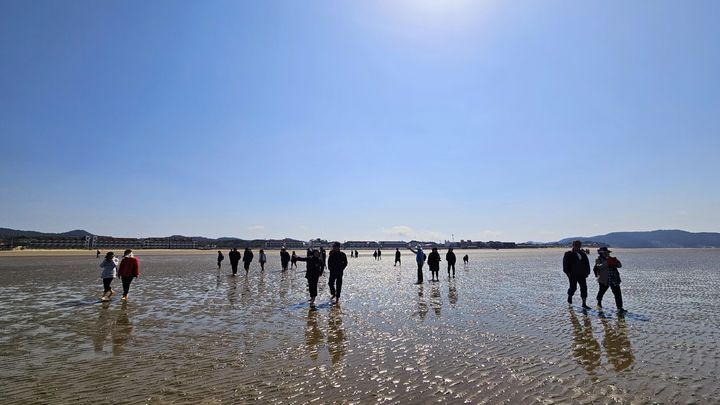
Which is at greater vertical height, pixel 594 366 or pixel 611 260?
pixel 611 260

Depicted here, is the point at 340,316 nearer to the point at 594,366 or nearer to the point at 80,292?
the point at 594,366

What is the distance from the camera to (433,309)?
38.4 feet

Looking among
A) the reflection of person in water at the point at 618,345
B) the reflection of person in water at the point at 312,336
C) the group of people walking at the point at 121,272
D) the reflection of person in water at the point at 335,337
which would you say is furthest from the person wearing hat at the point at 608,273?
the group of people walking at the point at 121,272

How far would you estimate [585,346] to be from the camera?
736 cm

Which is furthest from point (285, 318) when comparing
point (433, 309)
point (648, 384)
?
point (648, 384)

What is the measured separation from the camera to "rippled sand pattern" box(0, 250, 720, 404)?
4.97 m

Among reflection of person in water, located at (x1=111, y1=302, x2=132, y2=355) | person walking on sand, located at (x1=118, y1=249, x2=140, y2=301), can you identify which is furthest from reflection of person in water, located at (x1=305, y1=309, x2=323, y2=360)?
person walking on sand, located at (x1=118, y1=249, x2=140, y2=301)

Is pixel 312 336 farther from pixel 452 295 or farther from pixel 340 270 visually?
pixel 452 295

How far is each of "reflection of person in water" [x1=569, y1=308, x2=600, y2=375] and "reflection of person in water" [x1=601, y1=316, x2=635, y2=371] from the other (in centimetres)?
21

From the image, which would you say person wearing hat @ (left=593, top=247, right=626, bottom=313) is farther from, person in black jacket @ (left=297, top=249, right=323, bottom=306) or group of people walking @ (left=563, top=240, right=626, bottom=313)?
person in black jacket @ (left=297, top=249, right=323, bottom=306)

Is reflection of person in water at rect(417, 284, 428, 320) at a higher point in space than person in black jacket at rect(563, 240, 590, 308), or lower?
lower

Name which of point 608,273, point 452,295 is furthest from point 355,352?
point 608,273

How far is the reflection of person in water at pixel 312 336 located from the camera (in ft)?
22.9

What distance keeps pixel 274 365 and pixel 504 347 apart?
433 centimetres
